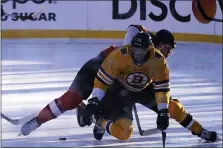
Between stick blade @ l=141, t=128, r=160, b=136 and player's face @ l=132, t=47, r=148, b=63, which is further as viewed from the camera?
stick blade @ l=141, t=128, r=160, b=136

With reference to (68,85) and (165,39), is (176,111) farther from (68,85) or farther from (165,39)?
(68,85)

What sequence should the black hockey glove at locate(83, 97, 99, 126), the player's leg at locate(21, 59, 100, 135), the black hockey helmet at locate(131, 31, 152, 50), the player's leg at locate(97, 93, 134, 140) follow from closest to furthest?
the black hockey helmet at locate(131, 31, 152, 50) → the black hockey glove at locate(83, 97, 99, 126) → the player's leg at locate(97, 93, 134, 140) → the player's leg at locate(21, 59, 100, 135)

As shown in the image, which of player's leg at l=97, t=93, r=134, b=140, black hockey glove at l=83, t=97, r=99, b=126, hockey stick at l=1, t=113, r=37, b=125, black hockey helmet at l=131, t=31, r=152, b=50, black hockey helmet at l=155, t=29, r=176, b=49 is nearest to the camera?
black hockey helmet at l=131, t=31, r=152, b=50

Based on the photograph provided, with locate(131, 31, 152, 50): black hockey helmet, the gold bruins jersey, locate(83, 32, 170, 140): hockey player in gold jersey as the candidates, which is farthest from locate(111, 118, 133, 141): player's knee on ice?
locate(131, 31, 152, 50): black hockey helmet

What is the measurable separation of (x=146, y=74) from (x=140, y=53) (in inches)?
8.9

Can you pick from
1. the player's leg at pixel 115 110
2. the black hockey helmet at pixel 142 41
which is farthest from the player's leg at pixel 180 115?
the black hockey helmet at pixel 142 41

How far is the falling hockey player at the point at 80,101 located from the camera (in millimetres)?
4117

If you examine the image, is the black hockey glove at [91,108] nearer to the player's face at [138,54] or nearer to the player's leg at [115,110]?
the player's leg at [115,110]

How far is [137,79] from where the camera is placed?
156 inches

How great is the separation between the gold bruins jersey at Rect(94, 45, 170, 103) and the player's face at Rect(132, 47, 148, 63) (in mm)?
43

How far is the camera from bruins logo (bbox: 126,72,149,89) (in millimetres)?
3913

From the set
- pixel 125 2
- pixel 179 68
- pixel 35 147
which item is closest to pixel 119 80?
pixel 35 147

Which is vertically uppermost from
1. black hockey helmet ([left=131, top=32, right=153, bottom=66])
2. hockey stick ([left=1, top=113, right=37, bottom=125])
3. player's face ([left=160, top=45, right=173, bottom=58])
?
black hockey helmet ([left=131, top=32, right=153, bottom=66])

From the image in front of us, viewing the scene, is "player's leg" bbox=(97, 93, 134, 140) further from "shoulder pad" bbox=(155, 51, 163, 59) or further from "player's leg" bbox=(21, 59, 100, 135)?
"shoulder pad" bbox=(155, 51, 163, 59)
